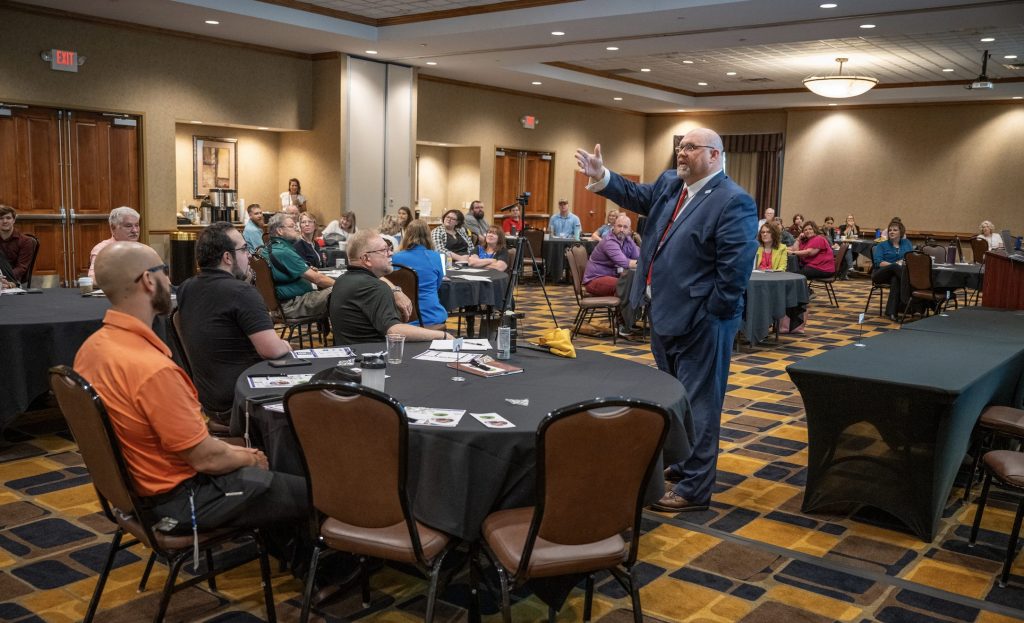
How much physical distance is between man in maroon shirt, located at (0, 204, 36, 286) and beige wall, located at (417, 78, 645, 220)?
8380 mm

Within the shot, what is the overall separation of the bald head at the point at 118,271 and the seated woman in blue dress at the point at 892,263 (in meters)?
10.4

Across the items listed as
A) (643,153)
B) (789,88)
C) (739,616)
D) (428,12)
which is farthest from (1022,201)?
(739,616)

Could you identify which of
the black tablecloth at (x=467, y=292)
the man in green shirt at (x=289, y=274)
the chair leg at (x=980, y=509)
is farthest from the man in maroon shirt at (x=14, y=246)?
the chair leg at (x=980, y=509)

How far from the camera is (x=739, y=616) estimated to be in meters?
3.04

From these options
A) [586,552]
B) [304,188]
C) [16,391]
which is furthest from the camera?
[304,188]

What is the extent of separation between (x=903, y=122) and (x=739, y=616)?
16861 millimetres

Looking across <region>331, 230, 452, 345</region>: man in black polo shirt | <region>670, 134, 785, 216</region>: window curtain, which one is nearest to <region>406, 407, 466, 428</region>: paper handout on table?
<region>331, 230, 452, 345</region>: man in black polo shirt

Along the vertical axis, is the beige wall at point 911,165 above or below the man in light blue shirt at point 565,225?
above

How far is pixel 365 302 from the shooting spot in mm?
4168

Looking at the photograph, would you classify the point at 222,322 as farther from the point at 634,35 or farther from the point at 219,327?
the point at 634,35

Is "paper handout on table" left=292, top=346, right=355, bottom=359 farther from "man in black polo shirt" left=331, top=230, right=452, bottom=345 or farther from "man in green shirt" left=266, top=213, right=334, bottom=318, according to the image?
"man in green shirt" left=266, top=213, right=334, bottom=318

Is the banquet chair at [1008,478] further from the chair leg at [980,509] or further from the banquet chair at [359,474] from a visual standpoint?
the banquet chair at [359,474]

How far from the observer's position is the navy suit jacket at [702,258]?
375 centimetres

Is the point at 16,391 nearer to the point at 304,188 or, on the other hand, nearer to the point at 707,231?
the point at 707,231
